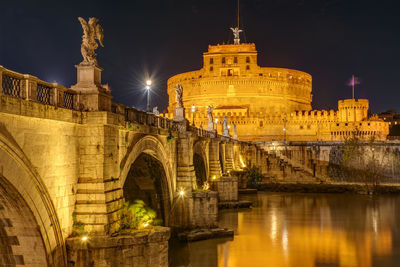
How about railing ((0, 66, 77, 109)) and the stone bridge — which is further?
the stone bridge

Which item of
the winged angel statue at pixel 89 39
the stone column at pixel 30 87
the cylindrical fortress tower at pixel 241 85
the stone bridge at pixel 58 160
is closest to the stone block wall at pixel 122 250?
the stone bridge at pixel 58 160

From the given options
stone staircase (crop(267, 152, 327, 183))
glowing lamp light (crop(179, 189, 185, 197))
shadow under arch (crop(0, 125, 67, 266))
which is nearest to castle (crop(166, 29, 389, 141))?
stone staircase (crop(267, 152, 327, 183))

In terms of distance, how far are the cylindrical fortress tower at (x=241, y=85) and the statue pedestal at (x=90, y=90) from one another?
71.2 meters

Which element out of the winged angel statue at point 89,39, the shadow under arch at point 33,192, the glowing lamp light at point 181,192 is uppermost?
the winged angel statue at point 89,39

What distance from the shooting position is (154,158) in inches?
684

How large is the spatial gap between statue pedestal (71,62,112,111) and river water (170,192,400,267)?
9.20 metres

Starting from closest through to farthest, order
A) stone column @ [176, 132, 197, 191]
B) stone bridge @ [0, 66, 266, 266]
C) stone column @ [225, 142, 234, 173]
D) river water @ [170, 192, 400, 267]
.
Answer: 1. stone bridge @ [0, 66, 266, 266]
2. river water @ [170, 192, 400, 267]
3. stone column @ [176, 132, 197, 191]
4. stone column @ [225, 142, 234, 173]

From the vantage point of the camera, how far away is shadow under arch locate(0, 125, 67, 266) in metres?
7.88

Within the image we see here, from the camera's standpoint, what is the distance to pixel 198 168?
2995cm

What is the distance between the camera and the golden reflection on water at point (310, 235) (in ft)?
62.5

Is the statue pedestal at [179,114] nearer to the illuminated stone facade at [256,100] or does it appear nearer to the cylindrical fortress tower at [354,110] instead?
the illuminated stone facade at [256,100]

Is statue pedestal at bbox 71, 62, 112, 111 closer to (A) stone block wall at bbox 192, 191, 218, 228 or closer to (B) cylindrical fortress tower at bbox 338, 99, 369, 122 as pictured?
(A) stone block wall at bbox 192, 191, 218, 228

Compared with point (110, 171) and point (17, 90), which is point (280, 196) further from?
point (17, 90)

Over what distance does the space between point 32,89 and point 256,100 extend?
7881 centimetres
